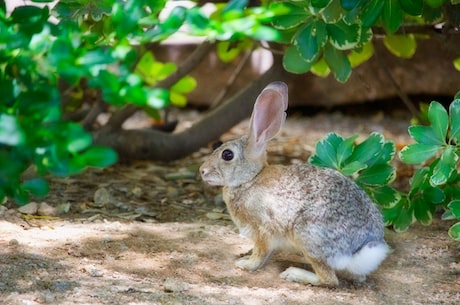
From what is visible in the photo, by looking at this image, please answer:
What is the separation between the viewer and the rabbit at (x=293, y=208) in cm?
364

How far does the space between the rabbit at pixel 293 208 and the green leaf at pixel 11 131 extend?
5.46ft

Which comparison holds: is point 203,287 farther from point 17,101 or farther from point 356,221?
point 17,101

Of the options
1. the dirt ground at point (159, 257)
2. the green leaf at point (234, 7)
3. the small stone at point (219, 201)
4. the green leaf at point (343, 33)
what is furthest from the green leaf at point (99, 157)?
the small stone at point (219, 201)

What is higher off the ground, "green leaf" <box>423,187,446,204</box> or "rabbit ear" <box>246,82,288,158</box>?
"rabbit ear" <box>246,82,288,158</box>

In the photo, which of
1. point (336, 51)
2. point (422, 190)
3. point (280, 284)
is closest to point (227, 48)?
point (336, 51)

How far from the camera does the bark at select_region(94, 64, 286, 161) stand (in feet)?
18.9

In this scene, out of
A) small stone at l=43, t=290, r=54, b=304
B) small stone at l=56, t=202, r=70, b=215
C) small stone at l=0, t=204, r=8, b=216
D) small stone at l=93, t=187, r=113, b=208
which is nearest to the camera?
small stone at l=43, t=290, r=54, b=304

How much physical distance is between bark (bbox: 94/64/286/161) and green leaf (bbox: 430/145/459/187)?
6.73ft

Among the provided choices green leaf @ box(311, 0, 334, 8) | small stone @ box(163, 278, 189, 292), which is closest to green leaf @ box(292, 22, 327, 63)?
green leaf @ box(311, 0, 334, 8)

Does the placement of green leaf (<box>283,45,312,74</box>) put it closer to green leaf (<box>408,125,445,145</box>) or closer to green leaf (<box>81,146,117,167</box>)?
Answer: green leaf (<box>408,125,445,145</box>)

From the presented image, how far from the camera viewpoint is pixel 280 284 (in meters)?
3.71

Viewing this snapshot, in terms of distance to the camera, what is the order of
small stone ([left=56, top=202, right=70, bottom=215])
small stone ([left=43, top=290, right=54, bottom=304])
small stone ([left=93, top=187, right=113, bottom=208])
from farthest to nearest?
small stone ([left=93, top=187, right=113, bottom=208])
small stone ([left=56, top=202, right=70, bottom=215])
small stone ([left=43, top=290, right=54, bottom=304])

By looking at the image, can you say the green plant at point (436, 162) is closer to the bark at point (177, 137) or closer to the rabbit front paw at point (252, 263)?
the rabbit front paw at point (252, 263)

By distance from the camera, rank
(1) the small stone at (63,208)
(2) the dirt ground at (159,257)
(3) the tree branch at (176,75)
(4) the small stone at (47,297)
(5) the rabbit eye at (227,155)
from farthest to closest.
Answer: (3) the tree branch at (176,75)
(1) the small stone at (63,208)
(5) the rabbit eye at (227,155)
(2) the dirt ground at (159,257)
(4) the small stone at (47,297)
